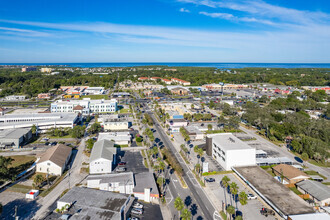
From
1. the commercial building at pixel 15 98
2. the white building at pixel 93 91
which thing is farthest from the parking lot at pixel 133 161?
the commercial building at pixel 15 98

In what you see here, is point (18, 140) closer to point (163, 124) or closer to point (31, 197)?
point (31, 197)

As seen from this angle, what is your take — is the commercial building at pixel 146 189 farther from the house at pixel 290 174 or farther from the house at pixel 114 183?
the house at pixel 290 174

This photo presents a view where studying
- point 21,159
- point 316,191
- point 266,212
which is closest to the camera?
point 266,212

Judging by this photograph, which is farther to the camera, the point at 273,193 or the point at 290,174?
the point at 290,174

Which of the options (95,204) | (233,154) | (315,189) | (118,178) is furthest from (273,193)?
(95,204)

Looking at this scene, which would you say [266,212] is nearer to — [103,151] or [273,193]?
[273,193]

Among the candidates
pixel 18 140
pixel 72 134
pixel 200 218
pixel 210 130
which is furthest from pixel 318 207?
pixel 18 140
